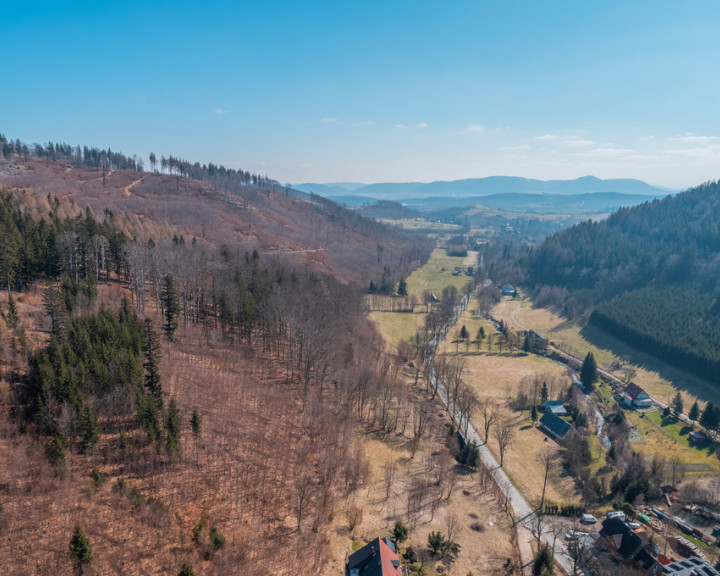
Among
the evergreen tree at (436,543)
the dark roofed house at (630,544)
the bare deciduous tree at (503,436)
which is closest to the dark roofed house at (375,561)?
the evergreen tree at (436,543)

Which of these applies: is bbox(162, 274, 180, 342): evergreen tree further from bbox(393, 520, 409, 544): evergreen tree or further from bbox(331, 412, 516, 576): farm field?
bbox(393, 520, 409, 544): evergreen tree

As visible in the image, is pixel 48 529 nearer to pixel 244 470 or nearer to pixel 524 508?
pixel 244 470

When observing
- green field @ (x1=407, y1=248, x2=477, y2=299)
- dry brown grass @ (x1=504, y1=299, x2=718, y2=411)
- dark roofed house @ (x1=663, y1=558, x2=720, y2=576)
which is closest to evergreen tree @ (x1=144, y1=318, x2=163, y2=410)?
dark roofed house @ (x1=663, y1=558, x2=720, y2=576)

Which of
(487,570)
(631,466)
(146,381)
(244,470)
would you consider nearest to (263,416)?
(244,470)

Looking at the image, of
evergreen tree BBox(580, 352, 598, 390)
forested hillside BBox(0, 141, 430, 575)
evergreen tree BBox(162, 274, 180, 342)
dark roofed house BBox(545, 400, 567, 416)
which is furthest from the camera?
evergreen tree BBox(580, 352, 598, 390)

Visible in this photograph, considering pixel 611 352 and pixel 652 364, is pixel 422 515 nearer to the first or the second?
pixel 652 364

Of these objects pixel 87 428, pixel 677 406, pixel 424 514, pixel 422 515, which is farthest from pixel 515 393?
pixel 87 428
